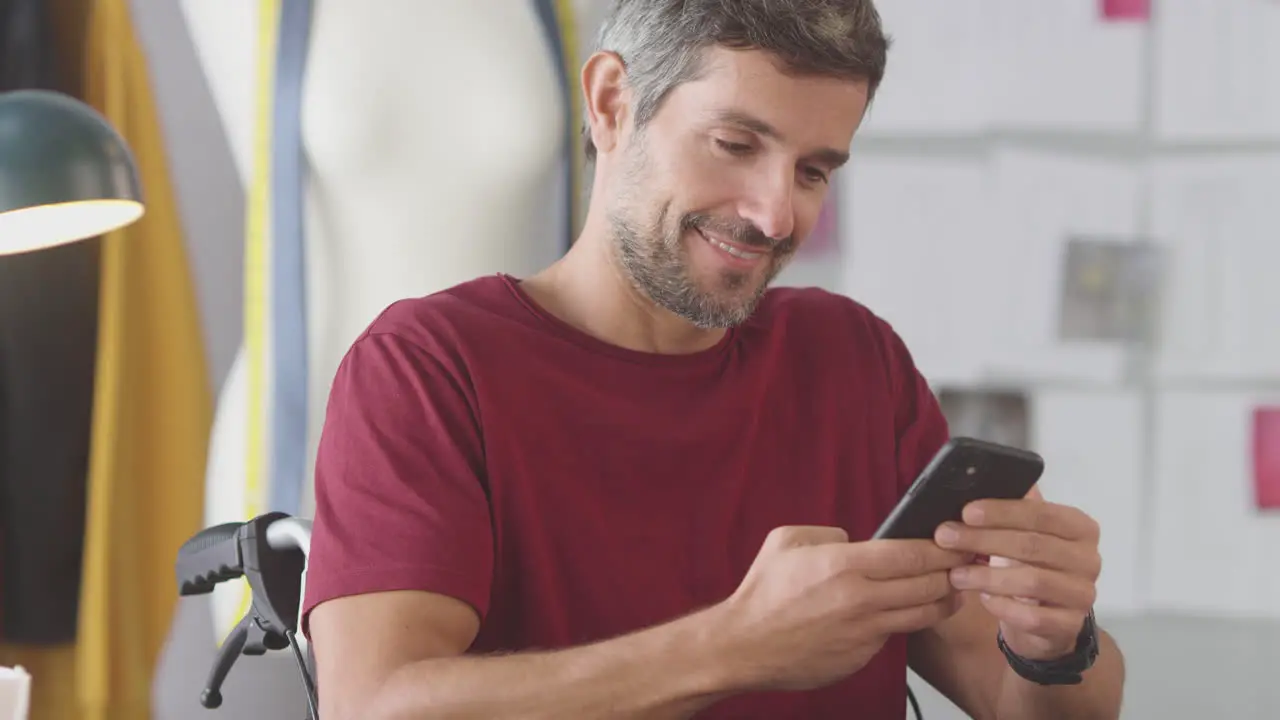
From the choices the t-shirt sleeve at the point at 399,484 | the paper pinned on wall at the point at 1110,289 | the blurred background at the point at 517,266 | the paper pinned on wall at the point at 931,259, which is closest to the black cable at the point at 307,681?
the t-shirt sleeve at the point at 399,484

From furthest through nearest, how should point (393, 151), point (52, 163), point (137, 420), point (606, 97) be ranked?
point (137, 420), point (393, 151), point (606, 97), point (52, 163)

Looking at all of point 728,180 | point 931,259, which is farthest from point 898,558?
point 931,259

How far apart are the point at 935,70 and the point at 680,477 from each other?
1.09 metres

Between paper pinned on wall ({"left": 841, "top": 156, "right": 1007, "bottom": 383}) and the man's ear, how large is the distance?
87 cm

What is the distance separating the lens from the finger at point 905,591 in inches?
33.7

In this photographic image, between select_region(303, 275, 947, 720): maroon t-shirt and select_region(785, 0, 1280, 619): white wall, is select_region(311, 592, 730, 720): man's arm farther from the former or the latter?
select_region(785, 0, 1280, 619): white wall

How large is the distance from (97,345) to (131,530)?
21 cm

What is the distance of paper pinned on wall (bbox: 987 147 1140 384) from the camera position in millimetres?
1961

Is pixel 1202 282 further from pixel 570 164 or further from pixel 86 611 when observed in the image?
pixel 86 611

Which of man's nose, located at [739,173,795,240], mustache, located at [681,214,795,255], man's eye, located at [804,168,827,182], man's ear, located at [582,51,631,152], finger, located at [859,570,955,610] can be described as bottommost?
finger, located at [859,570,955,610]

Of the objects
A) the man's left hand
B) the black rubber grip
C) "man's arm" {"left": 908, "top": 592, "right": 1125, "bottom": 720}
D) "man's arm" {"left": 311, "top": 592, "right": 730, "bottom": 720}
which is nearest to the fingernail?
the man's left hand

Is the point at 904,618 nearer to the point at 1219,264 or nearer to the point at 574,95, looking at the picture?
the point at 574,95

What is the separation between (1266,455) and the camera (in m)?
1.94

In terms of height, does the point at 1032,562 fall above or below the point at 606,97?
below
